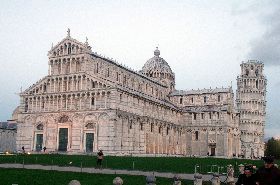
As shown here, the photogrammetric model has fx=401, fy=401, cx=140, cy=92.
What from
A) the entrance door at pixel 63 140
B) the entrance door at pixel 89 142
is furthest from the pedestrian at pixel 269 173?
the entrance door at pixel 63 140

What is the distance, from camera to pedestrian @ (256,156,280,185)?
11070mm

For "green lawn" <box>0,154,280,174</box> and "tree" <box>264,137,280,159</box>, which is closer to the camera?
"green lawn" <box>0,154,280,174</box>

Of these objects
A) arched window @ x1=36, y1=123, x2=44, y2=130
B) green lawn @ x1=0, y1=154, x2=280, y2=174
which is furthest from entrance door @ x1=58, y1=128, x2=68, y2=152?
green lawn @ x1=0, y1=154, x2=280, y2=174

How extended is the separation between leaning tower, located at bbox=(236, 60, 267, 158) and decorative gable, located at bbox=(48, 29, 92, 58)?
64.1 meters

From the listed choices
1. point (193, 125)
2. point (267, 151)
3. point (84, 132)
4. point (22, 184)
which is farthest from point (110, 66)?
point (267, 151)

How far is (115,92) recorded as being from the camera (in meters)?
63.5

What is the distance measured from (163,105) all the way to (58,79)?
77.6ft

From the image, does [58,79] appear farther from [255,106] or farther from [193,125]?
[255,106]

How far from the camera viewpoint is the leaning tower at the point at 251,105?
384 feet

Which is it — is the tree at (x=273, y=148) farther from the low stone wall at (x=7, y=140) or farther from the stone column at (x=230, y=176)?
the stone column at (x=230, y=176)

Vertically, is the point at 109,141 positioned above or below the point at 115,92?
below

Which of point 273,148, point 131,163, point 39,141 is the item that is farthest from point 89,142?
point 273,148

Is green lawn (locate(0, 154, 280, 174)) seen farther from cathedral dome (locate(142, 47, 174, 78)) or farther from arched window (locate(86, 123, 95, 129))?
cathedral dome (locate(142, 47, 174, 78))

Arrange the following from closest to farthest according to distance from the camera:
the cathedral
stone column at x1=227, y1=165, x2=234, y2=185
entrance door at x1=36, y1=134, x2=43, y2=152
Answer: stone column at x1=227, y1=165, x2=234, y2=185
the cathedral
entrance door at x1=36, y1=134, x2=43, y2=152
